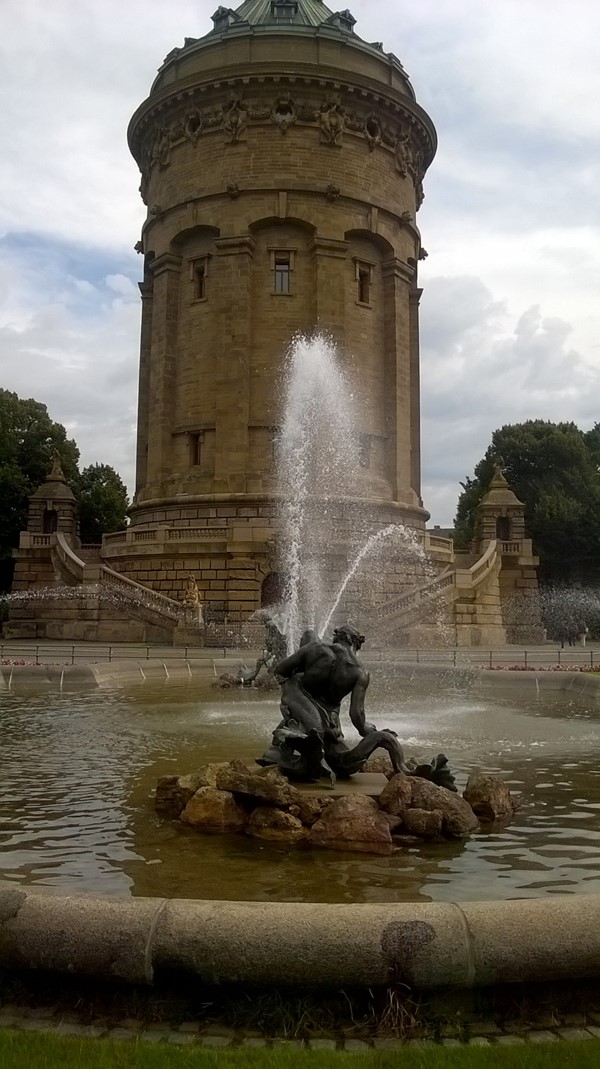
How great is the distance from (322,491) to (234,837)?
2956 centimetres

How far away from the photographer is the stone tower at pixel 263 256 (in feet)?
119

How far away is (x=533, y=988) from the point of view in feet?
11.8

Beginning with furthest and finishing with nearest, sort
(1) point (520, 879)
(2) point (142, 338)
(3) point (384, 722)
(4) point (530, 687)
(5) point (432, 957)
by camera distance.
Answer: (2) point (142, 338)
(4) point (530, 687)
(3) point (384, 722)
(1) point (520, 879)
(5) point (432, 957)

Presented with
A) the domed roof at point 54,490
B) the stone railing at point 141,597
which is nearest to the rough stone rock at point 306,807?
the stone railing at point 141,597

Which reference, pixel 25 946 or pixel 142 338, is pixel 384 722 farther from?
pixel 142 338

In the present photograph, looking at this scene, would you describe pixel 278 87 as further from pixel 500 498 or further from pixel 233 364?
pixel 500 498

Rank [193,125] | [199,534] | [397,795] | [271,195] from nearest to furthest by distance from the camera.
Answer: [397,795] → [199,534] → [271,195] → [193,125]

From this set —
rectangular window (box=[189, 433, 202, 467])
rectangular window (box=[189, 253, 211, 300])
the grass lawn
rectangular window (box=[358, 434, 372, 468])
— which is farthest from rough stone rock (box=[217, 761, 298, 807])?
rectangular window (box=[189, 253, 211, 300])

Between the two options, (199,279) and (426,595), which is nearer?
(426,595)

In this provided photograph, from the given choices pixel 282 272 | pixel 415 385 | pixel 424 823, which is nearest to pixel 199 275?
pixel 282 272

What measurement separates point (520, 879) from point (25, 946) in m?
2.80

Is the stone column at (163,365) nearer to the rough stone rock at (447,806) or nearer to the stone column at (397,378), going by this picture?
the stone column at (397,378)

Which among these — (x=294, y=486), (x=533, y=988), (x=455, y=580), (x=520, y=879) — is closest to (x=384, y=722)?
(x=520, y=879)

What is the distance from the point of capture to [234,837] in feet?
19.9
